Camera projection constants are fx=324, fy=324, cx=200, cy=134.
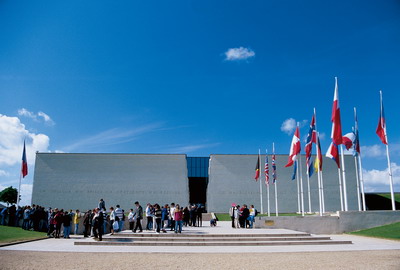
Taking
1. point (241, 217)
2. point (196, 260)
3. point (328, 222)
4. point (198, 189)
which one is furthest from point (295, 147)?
point (198, 189)

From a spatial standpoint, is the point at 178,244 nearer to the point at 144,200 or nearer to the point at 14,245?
the point at 14,245

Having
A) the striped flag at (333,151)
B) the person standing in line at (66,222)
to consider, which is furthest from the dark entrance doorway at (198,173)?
the person standing in line at (66,222)

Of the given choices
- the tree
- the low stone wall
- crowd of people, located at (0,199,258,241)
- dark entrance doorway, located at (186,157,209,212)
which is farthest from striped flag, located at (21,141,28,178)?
the tree

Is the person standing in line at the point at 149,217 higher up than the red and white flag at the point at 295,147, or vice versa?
the red and white flag at the point at 295,147

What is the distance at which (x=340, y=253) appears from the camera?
10984 millimetres

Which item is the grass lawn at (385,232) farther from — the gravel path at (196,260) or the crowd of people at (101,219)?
the gravel path at (196,260)

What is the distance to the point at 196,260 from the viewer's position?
30.9ft

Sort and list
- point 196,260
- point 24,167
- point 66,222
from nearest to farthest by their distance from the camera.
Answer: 1. point 196,260
2. point 66,222
3. point 24,167

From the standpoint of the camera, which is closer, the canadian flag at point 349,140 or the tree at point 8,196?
the canadian flag at point 349,140

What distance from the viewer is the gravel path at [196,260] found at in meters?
8.34

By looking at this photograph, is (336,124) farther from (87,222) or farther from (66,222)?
(66,222)

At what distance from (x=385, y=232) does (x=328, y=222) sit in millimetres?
3105

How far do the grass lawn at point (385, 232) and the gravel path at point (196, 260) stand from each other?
666 centimetres

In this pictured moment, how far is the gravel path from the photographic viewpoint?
8.34 metres
